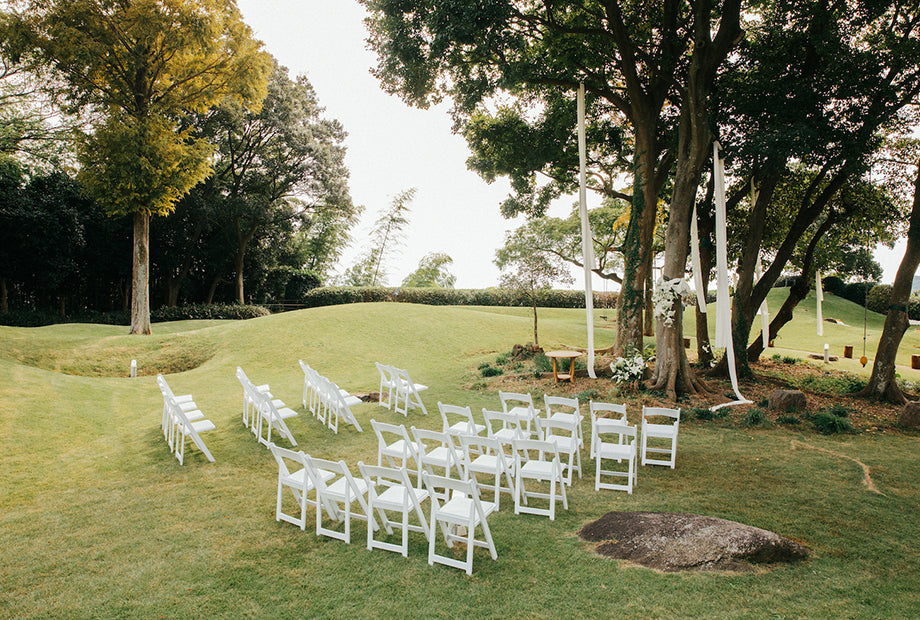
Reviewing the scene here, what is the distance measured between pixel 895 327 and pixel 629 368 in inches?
230

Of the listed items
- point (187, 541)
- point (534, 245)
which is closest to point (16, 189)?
point (534, 245)

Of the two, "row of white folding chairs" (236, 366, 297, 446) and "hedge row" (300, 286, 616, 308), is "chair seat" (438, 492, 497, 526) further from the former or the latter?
"hedge row" (300, 286, 616, 308)

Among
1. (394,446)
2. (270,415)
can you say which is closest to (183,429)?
(270,415)

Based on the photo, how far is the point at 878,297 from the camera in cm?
2961

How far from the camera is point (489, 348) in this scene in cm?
1748

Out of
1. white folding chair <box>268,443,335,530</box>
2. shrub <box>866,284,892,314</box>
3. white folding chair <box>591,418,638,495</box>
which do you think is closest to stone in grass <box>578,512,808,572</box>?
white folding chair <box>591,418,638,495</box>

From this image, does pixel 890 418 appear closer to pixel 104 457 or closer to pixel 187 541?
pixel 187 541

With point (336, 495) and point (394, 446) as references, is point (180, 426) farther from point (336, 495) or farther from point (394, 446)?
point (336, 495)

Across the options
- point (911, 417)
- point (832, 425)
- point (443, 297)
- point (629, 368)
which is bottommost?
point (832, 425)

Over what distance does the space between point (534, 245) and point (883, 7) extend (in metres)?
10.4

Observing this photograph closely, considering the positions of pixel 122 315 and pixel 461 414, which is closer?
pixel 461 414

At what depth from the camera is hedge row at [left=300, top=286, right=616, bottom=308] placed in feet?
100

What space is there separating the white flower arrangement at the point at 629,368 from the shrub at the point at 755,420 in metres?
2.09

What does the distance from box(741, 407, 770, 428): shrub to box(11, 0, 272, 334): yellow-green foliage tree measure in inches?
697
